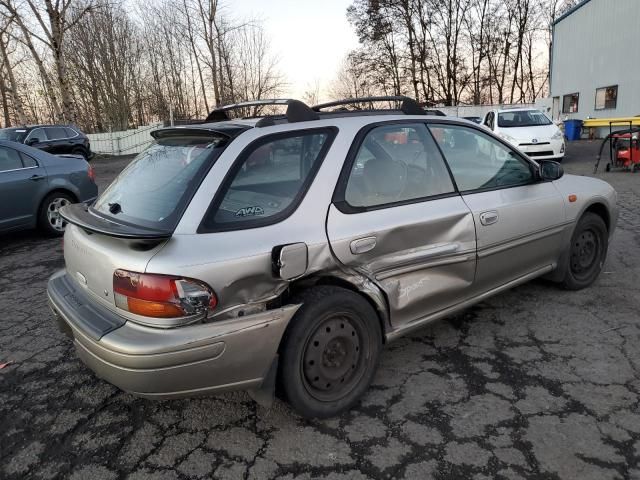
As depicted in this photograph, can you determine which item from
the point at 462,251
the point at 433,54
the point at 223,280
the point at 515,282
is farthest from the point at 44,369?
the point at 433,54

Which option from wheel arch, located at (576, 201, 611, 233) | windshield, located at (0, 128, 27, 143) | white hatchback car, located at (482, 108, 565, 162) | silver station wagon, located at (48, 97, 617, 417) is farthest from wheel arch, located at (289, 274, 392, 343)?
windshield, located at (0, 128, 27, 143)

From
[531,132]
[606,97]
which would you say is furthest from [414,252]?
[606,97]

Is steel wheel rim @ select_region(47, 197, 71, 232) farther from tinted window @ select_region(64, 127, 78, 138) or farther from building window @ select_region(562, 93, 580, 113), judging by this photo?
building window @ select_region(562, 93, 580, 113)

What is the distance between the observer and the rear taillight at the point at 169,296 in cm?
209

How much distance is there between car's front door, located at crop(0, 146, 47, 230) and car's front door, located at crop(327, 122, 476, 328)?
17.9ft

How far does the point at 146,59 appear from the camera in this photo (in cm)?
3114

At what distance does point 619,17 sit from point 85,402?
2492cm

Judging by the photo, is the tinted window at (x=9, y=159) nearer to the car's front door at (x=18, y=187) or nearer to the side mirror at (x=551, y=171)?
the car's front door at (x=18, y=187)

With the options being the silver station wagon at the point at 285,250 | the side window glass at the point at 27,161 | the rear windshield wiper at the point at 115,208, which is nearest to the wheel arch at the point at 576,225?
the silver station wagon at the point at 285,250

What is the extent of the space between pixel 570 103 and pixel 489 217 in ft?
89.7

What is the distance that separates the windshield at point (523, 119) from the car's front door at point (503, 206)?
1065 centimetres

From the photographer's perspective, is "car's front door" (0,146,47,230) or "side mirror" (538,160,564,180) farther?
"car's front door" (0,146,47,230)

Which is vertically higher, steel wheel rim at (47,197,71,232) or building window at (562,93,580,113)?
building window at (562,93,580,113)

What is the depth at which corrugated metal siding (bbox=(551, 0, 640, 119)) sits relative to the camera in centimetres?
1981
